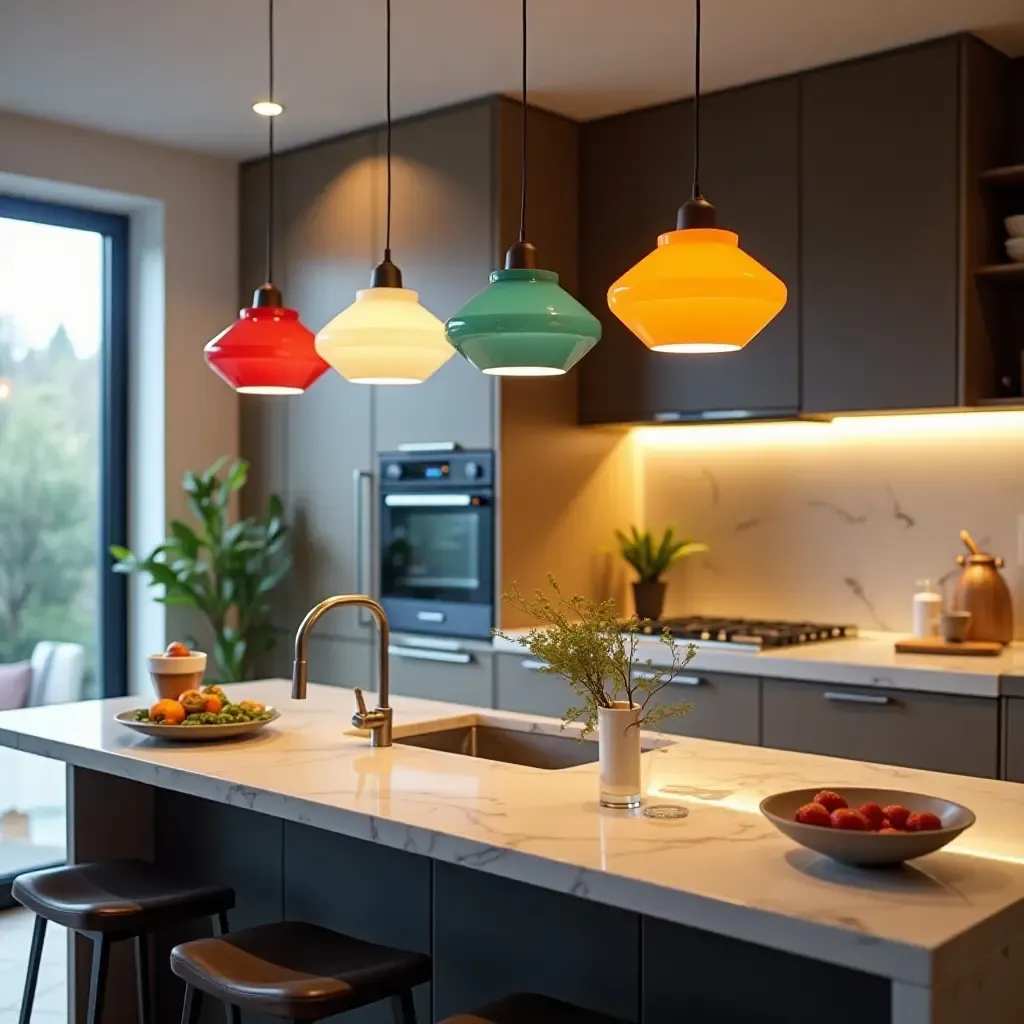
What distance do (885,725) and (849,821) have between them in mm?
1847

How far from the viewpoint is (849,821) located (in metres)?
1.80

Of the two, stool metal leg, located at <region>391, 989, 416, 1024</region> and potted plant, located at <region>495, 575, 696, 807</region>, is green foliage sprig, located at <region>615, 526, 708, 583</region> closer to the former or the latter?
potted plant, located at <region>495, 575, 696, 807</region>

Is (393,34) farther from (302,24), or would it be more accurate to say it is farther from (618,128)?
(618,128)

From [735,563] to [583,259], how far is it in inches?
47.7

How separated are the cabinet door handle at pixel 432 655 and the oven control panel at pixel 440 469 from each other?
0.57m

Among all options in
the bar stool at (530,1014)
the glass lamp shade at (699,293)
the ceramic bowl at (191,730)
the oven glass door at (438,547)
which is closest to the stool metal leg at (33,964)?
the ceramic bowl at (191,730)

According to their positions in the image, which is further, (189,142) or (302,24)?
(189,142)

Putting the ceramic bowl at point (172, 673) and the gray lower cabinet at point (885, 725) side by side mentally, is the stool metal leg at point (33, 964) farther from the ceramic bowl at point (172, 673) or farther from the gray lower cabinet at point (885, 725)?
the gray lower cabinet at point (885, 725)

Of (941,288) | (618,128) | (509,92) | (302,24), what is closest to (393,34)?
(302,24)

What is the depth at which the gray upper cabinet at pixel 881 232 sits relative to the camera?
3850 millimetres

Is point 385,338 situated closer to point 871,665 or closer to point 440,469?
point 871,665

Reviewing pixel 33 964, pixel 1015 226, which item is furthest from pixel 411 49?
pixel 33 964

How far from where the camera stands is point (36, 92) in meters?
4.40

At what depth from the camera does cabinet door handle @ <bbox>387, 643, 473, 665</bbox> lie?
177 inches
